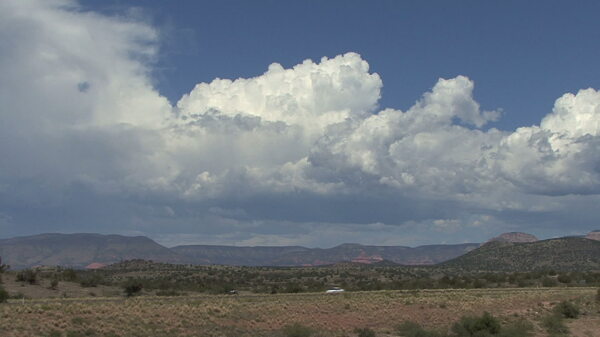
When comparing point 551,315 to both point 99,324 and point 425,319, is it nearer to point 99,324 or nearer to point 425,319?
point 425,319

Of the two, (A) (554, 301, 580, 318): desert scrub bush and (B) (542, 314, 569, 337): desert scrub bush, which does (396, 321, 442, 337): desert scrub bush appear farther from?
(A) (554, 301, 580, 318): desert scrub bush

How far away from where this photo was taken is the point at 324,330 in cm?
4700

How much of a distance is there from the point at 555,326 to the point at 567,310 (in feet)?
20.7

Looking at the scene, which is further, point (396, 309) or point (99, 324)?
point (396, 309)

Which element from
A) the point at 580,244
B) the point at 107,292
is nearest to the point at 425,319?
the point at 107,292

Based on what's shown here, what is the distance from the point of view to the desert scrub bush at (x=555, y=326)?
2020 inches

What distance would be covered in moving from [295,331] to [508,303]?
2622cm

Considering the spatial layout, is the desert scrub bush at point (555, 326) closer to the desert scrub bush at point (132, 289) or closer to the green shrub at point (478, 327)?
the green shrub at point (478, 327)

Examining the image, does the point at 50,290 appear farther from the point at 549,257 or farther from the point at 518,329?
the point at 549,257

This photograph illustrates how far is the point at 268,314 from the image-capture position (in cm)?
5022

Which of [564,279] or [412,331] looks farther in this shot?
[564,279]

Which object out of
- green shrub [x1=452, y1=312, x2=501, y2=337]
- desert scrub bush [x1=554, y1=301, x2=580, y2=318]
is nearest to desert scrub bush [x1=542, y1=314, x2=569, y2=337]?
desert scrub bush [x1=554, y1=301, x2=580, y2=318]

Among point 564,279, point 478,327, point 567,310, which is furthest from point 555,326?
point 564,279

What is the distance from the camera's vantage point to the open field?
135 feet
